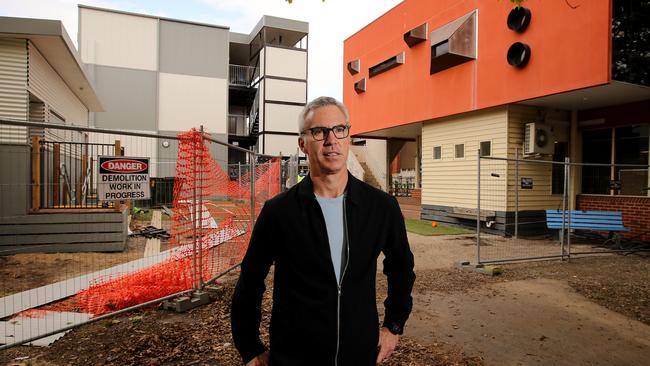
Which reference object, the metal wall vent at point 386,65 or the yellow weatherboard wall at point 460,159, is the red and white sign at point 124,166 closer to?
the yellow weatherboard wall at point 460,159

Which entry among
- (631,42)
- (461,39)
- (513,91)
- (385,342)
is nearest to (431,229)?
(513,91)

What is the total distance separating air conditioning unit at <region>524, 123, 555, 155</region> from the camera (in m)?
11.9

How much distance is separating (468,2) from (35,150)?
1281 cm

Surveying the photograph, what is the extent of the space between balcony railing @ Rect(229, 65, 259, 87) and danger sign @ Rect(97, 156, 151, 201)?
26.5 metres

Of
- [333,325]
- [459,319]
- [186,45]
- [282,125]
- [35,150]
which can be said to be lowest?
[459,319]

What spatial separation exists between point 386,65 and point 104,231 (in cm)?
1297

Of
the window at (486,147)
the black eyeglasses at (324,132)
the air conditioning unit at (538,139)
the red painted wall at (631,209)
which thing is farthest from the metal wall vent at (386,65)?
the black eyeglasses at (324,132)

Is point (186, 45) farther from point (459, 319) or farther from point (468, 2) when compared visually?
point (459, 319)

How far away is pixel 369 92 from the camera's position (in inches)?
737

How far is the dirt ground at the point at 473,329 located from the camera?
3955 mm

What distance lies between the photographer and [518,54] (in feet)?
37.4

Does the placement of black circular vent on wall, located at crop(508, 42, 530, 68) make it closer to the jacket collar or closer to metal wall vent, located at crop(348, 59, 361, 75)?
metal wall vent, located at crop(348, 59, 361, 75)

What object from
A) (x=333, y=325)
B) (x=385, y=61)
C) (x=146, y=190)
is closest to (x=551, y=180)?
(x=385, y=61)

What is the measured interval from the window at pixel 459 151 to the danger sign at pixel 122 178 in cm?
1152
